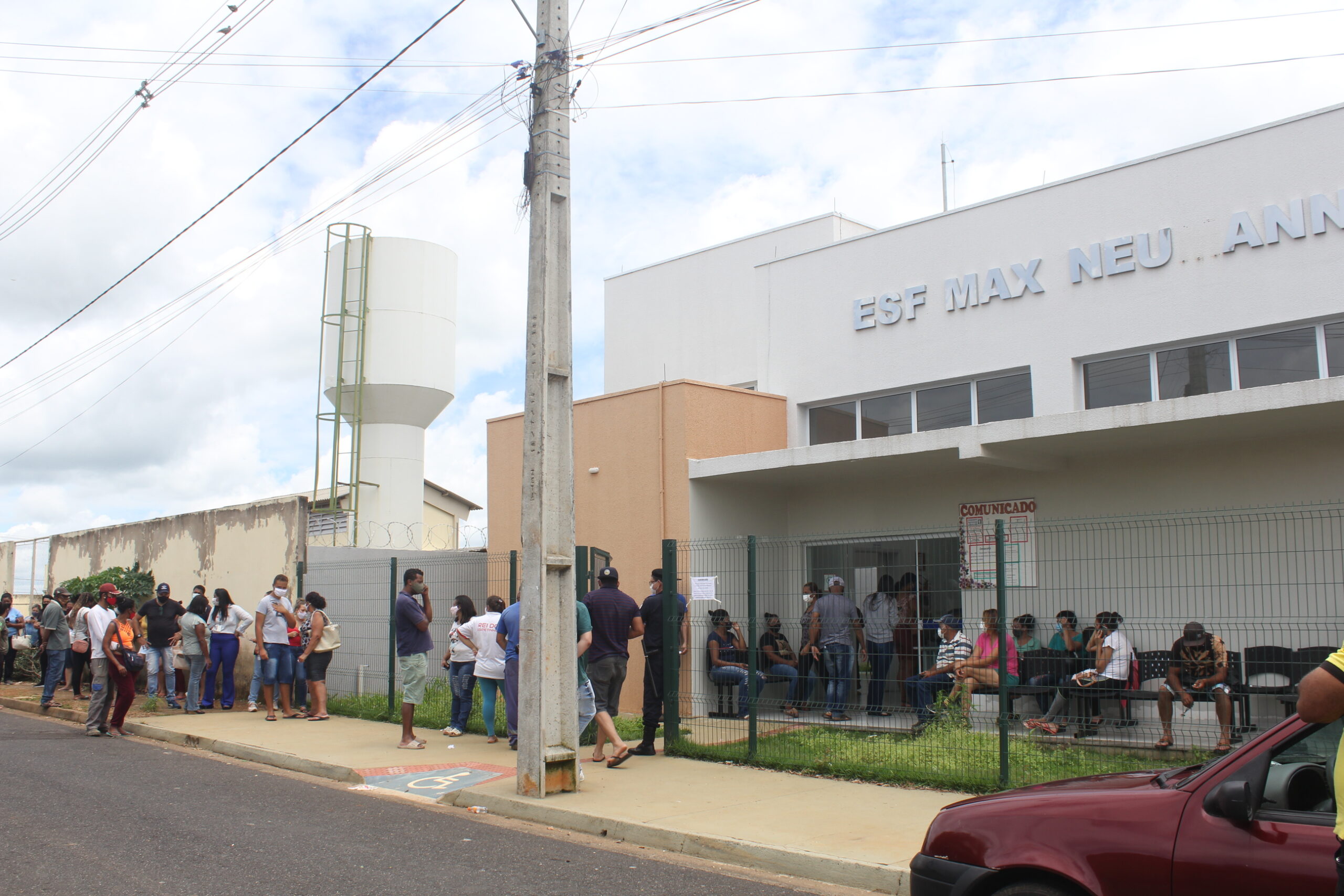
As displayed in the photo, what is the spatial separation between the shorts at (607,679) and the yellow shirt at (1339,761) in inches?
289

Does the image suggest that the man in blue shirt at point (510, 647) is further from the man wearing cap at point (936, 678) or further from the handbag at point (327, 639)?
the handbag at point (327, 639)

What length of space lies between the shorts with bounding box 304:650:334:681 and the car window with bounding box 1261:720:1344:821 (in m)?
Result: 11.8

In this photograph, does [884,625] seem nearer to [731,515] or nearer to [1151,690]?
[1151,690]

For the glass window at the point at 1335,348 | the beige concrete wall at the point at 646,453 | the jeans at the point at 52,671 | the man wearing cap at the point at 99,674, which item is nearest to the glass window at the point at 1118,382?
the glass window at the point at 1335,348

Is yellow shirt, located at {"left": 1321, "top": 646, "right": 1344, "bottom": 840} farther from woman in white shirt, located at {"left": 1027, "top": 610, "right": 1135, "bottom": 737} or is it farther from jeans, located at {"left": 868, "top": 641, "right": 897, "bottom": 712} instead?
jeans, located at {"left": 868, "top": 641, "right": 897, "bottom": 712}


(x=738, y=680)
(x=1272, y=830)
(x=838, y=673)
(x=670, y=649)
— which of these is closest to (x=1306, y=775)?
(x=1272, y=830)

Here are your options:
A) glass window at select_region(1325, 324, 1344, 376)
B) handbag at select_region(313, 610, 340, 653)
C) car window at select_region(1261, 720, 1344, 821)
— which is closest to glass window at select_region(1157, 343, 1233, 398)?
glass window at select_region(1325, 324, 1344, 376)

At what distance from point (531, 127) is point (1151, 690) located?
670 cm

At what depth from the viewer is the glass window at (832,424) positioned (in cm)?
1534

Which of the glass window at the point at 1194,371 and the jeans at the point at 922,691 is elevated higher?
the glass window at the point at 1194,371

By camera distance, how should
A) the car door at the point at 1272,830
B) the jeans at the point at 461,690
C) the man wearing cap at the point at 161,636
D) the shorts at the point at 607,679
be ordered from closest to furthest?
1. the car door at the point at 1272,830
2. the shorts at the point at 607,679
3. the jeans at the point at 461,690
4. the man wearing cap at the point at 161,636

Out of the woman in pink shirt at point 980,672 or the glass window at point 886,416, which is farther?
the glass window at point 886,416

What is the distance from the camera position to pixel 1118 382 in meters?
12.8

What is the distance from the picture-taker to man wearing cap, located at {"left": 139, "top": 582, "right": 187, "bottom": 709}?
1504cm
